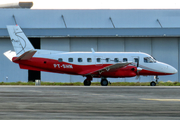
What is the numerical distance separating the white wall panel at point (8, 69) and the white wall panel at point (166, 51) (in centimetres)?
1587

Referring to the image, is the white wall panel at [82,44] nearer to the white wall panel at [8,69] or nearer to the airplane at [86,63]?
the white wall panel at [8,69]

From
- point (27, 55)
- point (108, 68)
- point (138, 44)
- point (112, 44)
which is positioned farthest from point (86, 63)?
point (138, 44)

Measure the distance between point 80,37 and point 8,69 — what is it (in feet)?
30.5

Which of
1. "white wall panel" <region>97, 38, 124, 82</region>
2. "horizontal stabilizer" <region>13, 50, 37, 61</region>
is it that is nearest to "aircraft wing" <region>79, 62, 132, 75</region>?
"horizontal stabilizer" <region>13, 50, 37, 61</region>

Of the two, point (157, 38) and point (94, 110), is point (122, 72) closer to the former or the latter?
point (157, 38)

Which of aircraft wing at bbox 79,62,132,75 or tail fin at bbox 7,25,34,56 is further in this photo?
tail fin at bbox 7,25,34,56

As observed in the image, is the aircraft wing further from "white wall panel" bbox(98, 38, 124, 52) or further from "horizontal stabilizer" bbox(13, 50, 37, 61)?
"white wall panel" bbox(98, 38, 124, 52)

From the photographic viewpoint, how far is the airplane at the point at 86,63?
31266 mm

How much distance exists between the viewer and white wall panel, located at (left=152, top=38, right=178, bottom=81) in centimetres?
4172

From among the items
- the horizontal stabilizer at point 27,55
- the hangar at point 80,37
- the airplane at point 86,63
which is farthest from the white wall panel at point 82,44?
the horizontal stabilizer at point 27,55

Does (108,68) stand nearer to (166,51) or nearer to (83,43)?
(83,43)

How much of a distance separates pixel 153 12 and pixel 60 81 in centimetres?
1548

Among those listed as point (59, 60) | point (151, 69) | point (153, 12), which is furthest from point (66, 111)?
point (153, 12)

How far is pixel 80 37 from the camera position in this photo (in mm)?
41625
